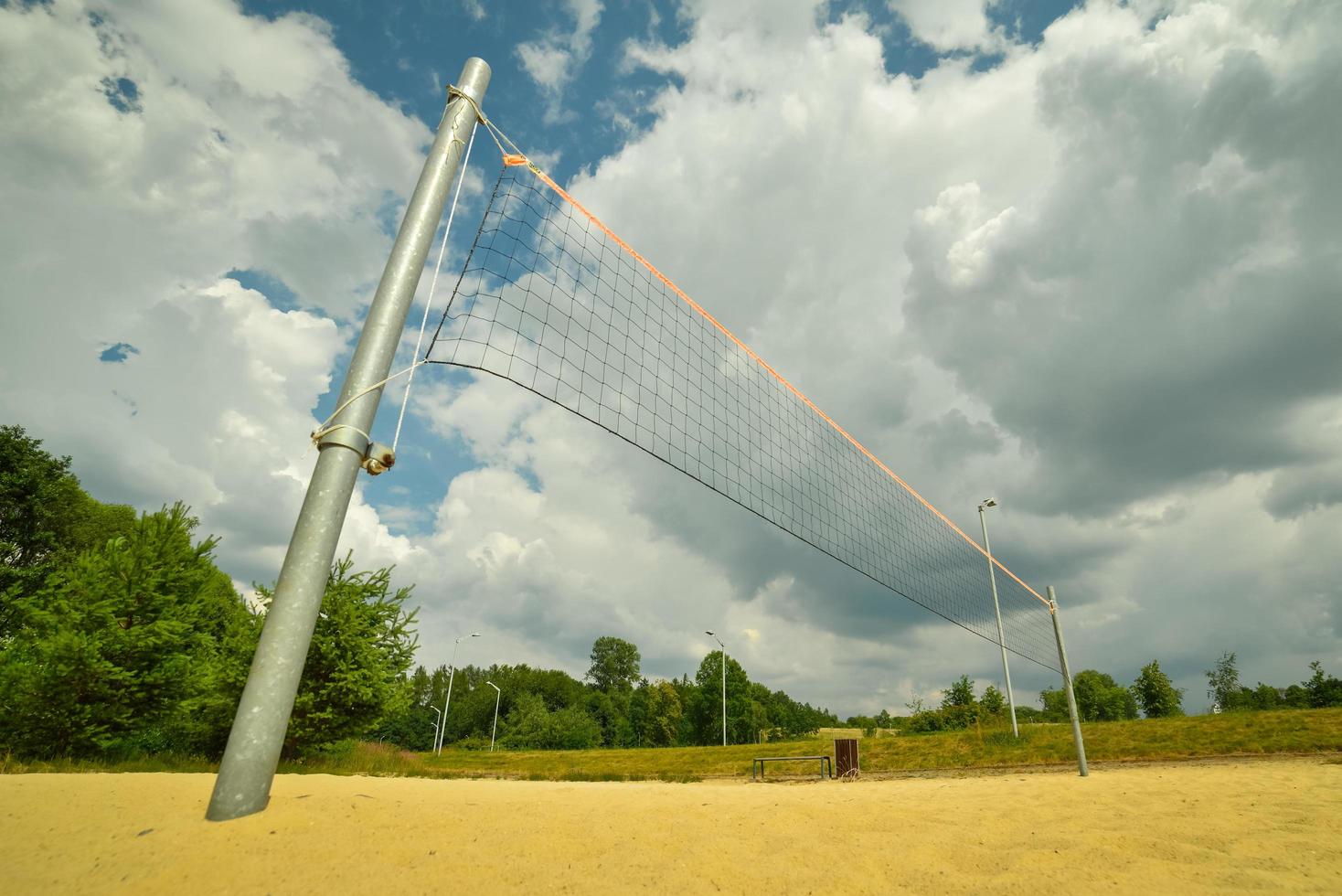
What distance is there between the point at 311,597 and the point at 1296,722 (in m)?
20.1

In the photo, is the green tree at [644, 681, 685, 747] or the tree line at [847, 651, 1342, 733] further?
the green tree at [644, 681, 685, 747]

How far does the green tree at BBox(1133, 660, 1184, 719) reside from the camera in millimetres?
36188

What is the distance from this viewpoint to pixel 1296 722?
13852 millimetres

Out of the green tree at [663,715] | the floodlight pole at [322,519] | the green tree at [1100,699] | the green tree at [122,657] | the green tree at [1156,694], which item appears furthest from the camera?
the green tree at [663,715]

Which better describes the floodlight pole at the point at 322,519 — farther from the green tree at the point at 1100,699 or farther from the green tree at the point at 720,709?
the green tree at the point at 1100,699

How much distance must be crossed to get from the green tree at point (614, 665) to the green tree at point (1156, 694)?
184 ft

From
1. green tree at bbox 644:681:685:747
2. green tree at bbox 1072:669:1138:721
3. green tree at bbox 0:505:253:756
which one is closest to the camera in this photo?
green tree at bbox 0:505:253:756

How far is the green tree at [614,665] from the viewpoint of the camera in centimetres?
7966

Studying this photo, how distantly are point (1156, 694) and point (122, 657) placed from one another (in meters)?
47.7

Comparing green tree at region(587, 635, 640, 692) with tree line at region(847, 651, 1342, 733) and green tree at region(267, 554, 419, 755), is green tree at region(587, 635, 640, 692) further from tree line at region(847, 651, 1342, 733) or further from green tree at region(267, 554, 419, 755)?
green tree at region(267, 554, 419, 755)

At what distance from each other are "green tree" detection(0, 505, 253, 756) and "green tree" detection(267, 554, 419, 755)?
52.1 inches

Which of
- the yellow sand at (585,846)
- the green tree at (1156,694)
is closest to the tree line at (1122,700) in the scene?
the green tree at (1156,694)

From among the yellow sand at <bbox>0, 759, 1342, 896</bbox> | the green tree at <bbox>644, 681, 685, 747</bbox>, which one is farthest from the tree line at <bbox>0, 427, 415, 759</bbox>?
the green tree at <bbox>644, 681, 685, 747</bbox>

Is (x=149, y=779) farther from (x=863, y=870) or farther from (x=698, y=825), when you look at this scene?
(x=863, y=870)
